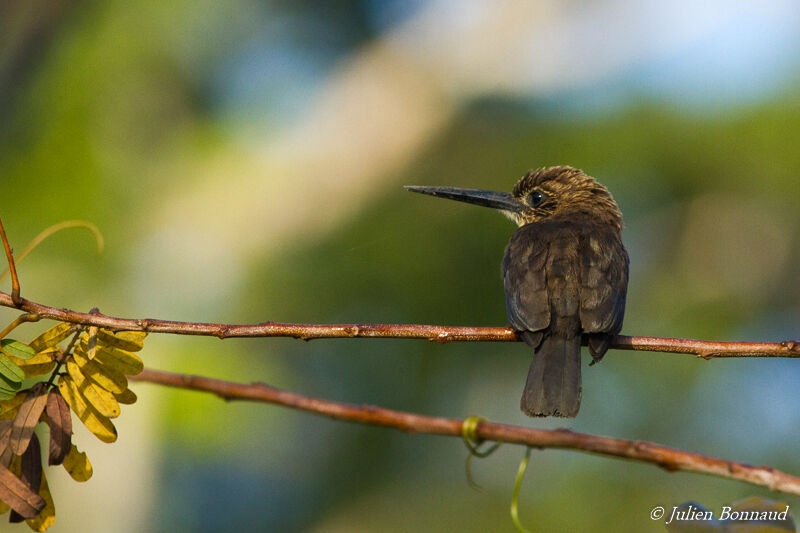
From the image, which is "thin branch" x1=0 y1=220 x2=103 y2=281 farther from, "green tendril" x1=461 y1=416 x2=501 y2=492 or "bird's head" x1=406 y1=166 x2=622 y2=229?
"bird's head" x1=406 y1=166 x2=622 y2=229

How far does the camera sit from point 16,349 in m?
1.51

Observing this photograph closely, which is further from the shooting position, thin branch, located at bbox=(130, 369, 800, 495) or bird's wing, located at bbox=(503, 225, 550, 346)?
bird's wing, located at bbox=(503, 225, 550, 346)

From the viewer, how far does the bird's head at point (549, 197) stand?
4117 millimetres

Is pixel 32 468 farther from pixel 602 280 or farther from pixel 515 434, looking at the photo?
pixel 602 280

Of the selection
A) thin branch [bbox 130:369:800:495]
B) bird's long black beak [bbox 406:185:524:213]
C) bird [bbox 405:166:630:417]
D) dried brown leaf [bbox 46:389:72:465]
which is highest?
Answer: bird's long black beak [bbox 406:185:524:213]

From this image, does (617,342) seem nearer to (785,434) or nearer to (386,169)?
(386,169)

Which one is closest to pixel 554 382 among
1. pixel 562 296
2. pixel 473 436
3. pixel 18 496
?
pixel 562 296

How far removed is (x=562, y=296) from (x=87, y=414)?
1.84 meters

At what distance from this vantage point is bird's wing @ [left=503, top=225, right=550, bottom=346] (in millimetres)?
2857

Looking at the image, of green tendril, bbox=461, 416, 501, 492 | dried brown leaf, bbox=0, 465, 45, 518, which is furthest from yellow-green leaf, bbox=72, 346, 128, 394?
green tendril, bbox=461, 416, 501, 492

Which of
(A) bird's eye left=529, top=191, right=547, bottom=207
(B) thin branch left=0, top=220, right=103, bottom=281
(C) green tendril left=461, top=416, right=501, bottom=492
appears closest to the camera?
(C) green tendril left=461, top=416, right=501, bottom=492

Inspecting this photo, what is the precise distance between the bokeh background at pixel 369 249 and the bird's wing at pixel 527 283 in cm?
460

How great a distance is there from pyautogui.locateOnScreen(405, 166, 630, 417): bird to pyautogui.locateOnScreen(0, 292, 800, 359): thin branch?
347mm

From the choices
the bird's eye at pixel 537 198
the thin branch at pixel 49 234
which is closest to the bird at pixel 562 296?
the bird's eye at pixel 537 198
